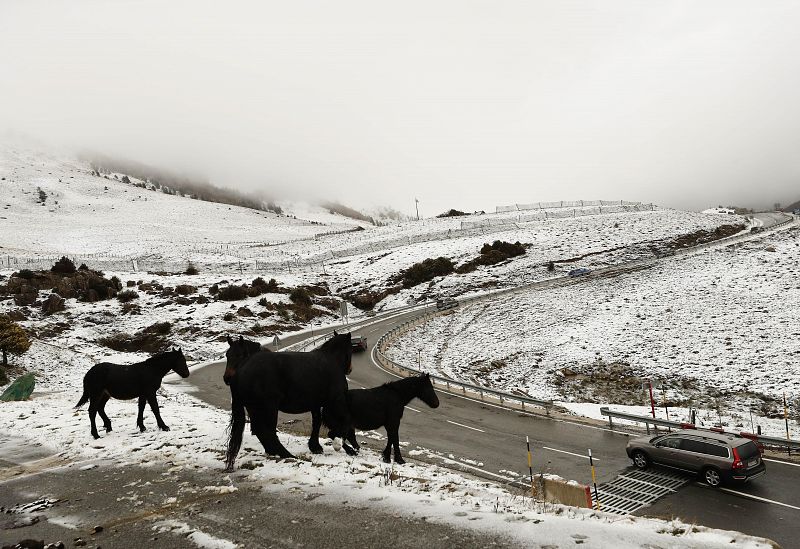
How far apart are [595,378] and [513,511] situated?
2319cm

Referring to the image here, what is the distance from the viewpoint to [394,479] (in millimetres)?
8211

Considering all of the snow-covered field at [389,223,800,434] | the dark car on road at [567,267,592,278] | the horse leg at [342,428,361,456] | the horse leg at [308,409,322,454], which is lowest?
the snow-covered field at [389,223,800,434]

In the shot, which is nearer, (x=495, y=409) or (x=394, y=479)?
(x=394, y=479)

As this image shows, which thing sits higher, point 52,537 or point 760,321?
point 52,537

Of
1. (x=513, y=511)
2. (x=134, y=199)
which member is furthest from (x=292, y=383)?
(x=134, y=199)

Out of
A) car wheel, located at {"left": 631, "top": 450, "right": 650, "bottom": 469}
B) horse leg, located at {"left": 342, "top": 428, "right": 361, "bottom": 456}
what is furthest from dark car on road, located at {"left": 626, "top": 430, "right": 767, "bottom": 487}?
horse leg, located at {"left": 342, "top": 428, "right": 361, "bottom": 456}

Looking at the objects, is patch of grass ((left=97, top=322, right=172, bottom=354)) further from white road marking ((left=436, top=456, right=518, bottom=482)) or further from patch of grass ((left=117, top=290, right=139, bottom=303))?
white road marking ((left=436, top=456, right=518, bottom=482))

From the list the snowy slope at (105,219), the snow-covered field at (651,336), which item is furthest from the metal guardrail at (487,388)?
the snowy slope at (105,219)

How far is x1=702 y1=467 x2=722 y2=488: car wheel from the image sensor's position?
12609mm

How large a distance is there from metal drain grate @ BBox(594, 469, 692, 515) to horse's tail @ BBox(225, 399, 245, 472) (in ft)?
28.1

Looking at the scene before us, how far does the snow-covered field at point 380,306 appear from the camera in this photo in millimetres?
7480

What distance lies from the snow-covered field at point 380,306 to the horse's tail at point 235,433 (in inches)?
24.1

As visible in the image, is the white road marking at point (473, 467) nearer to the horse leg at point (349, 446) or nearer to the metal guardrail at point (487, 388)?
the horse leg at point (349, 446)

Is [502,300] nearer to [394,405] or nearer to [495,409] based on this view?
[495,409]
